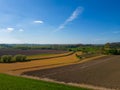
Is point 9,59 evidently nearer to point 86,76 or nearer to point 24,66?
point 24,66

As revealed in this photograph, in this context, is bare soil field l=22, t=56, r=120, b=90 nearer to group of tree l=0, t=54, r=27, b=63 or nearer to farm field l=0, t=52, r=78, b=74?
farm field l=0, t=52, r=78, b=74

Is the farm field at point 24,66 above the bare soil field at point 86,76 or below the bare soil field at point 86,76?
below

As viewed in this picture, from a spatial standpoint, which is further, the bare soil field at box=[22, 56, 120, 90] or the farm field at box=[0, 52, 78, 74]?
the farm field at box=[0, 52, 78, 74]

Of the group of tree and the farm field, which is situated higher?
the group of tree

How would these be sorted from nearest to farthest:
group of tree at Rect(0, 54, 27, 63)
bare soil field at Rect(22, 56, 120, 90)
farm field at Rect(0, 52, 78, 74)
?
bare soil field at Rect(22, 56, 120, 90), farm field at Rect(0, 52, 78, 74), group of tree at Rect(0, 54, 27, 63)

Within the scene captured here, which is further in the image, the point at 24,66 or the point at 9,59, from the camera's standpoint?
the point at 9,59

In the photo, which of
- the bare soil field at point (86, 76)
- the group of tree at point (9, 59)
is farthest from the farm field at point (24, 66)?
the group of tree at point (9, 59)

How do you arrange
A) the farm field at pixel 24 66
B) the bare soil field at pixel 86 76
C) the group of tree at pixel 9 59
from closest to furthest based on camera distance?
the bare soil field at pixel 86 76, the farm field at pixel 24 66, the group of tree at pixel 9 59

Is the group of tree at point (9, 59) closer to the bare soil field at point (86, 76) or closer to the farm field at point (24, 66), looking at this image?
the farm field at point (24, 66)

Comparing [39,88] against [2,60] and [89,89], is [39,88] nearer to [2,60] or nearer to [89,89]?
[89,89]

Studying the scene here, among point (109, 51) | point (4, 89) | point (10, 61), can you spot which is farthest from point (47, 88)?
point (109, 51)

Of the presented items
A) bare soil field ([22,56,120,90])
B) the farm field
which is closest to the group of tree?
the farm field

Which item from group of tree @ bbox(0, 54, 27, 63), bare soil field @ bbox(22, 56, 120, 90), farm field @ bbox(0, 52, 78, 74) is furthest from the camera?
group of tree @ bbox(0, 54, 27, 63)

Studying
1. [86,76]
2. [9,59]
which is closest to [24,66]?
[9,59]
